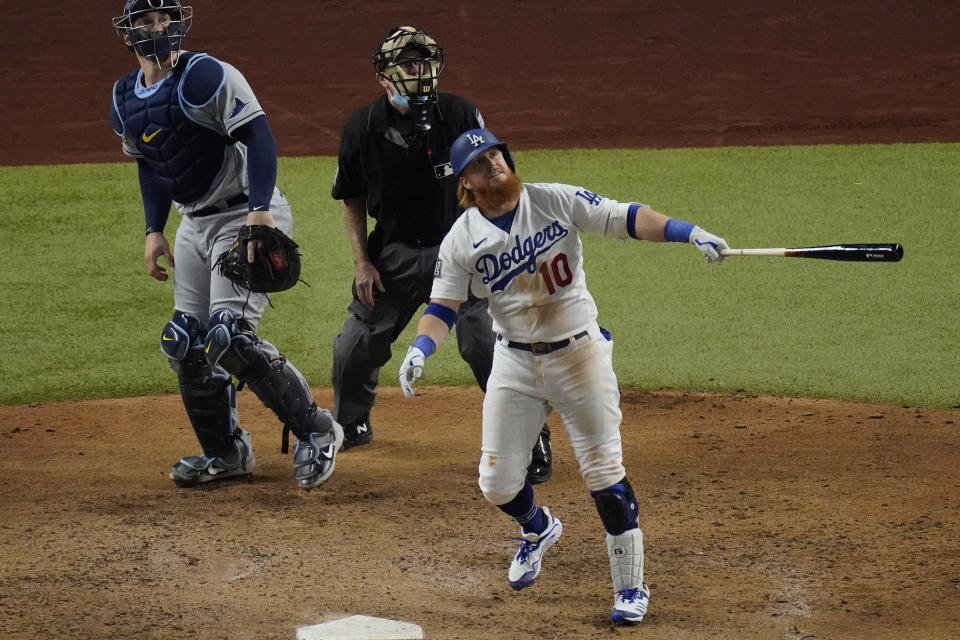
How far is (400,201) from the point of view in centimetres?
584

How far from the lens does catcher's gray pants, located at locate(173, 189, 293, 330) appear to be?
5.31 meters

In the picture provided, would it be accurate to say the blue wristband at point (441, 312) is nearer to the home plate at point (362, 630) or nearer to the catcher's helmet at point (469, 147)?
the catcher's helmet at point (469, 147)

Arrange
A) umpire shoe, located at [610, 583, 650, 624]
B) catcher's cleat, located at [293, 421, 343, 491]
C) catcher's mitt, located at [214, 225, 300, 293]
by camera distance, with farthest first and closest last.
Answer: catcher's cleat, located at [293, 421, 343, 491] < catcher's mitt, located at [214, 225, 300, 293] < umpire shoe, located at [610, 583, 650, 624]

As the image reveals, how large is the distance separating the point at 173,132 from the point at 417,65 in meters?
1.11

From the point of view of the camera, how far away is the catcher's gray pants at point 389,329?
5.79 m

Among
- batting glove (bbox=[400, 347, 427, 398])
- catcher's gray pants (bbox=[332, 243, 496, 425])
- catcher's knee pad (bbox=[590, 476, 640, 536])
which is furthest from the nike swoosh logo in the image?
catcher's knee pad (bbox=[590, 476, 640, 536])

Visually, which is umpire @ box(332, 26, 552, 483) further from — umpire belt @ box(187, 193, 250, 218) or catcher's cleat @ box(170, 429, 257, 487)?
catcher's cleat @ box(170, 429, 257, 487)

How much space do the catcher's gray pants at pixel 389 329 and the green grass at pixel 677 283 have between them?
1261 millimetres

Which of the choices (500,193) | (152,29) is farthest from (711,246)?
(152,29)

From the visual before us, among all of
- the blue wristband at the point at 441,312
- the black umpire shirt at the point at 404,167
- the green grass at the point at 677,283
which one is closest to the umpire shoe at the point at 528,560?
the blue wristband at the point at 441,312

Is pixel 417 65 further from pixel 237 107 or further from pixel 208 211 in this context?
pixel 208 211

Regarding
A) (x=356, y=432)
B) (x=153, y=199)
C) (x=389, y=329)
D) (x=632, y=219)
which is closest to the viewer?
(x=632, y=219)

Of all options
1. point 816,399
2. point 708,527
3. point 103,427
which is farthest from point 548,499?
point 103,427

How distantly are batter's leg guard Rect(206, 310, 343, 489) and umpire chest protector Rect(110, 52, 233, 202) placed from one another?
1.95 ft
